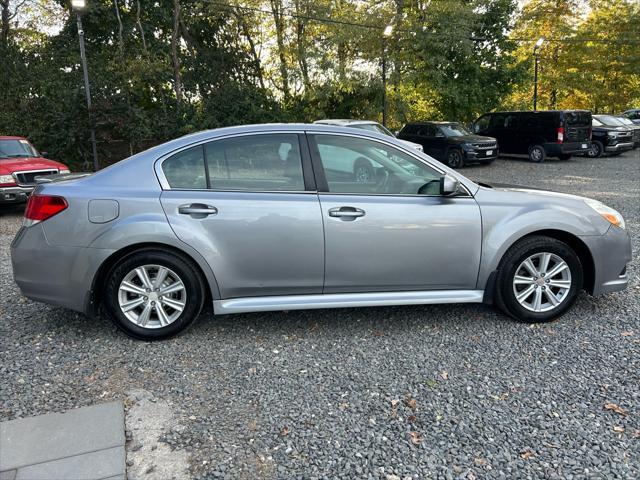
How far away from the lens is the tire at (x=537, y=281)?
3.88 metres

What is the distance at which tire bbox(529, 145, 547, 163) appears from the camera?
17578 millimetres

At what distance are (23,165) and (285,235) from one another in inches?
313

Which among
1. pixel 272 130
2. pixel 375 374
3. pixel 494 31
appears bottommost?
pixel 375 374

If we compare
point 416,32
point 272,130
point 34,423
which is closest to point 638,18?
point 416,32

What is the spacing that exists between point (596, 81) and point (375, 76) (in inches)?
643

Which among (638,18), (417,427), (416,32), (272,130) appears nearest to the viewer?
(417,427)

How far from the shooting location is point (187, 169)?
371 cm

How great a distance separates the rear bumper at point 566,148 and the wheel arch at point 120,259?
16376 mm

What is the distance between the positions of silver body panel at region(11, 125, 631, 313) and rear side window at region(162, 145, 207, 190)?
62mm

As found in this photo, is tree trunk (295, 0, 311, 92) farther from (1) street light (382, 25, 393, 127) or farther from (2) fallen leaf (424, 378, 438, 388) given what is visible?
(2) fallen leaf (424, 378, 438, 388)

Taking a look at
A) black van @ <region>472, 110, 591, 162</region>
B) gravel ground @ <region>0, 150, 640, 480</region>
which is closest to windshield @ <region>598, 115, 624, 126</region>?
black van @ <region>472, 110, 591, 162</region>

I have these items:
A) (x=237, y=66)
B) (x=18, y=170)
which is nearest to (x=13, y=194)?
(x=18, y=170)

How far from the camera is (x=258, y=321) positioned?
4.13 metres

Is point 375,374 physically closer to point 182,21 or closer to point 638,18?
point 182,21
